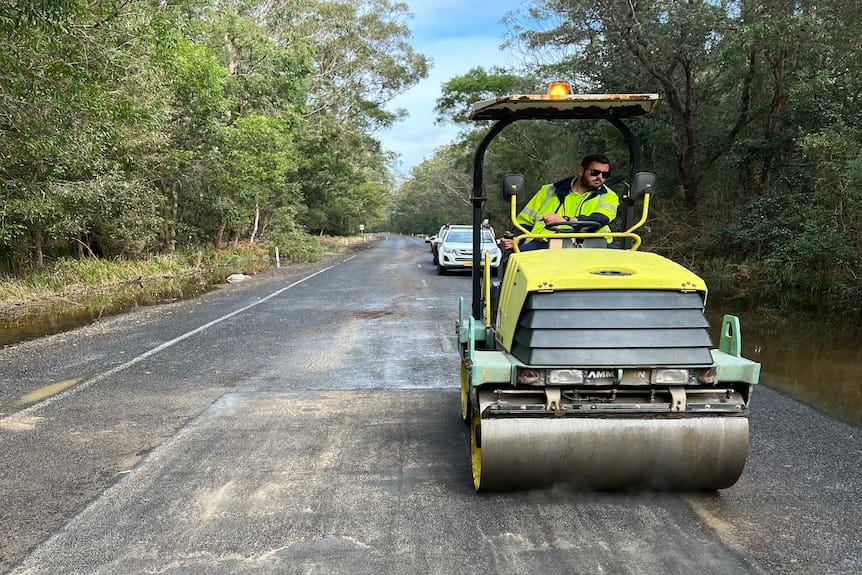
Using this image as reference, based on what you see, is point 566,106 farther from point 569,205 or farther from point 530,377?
point 530,377

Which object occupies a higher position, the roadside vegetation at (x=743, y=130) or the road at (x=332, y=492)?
the roadside vegetation at (x=743, y=130)

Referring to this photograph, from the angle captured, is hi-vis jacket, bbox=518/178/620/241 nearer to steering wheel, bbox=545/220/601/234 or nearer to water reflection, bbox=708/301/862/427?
steering wheel, bbox=545/220/601/234

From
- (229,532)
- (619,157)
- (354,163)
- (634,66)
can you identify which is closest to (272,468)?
(229,532)

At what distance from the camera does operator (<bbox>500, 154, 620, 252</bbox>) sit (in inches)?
194

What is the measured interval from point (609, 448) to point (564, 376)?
47 cm

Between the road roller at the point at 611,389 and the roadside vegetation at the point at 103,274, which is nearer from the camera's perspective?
the road roller at the point at 611,389

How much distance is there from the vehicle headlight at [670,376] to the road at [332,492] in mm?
758

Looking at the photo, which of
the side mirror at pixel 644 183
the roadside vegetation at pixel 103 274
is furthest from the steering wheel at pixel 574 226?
the roadside vegetation at pixel 103 274

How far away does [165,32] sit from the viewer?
1247 centimetres

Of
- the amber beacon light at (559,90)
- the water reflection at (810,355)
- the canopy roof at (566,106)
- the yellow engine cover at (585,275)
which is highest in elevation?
the amber beacon light at (559,90)

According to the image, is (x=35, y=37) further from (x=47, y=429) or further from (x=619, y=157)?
(x=619, y=157)

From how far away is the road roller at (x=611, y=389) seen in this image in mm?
3645

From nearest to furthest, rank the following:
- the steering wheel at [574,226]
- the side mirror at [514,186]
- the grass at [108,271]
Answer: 1. the side mirror at [514,186]
2. the steering wheel at [574,226]
3. the grass at [108,271]

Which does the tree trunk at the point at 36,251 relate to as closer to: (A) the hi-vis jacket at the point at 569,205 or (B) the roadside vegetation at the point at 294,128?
(B) the roadside vegetation at the point at 294,128
